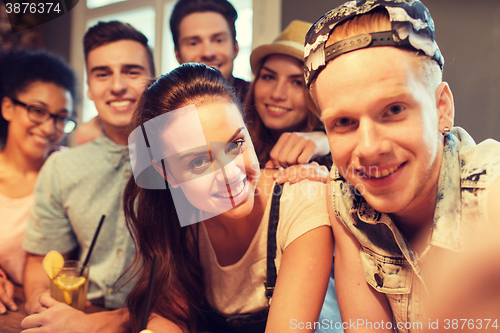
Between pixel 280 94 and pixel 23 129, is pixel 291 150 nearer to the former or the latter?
pixel 280 94

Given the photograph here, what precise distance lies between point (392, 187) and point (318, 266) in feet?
0.98

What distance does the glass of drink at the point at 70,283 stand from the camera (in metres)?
1.07

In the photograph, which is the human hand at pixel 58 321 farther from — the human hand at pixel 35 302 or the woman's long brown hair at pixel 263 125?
the woman's long brown hair at pixel 263 125

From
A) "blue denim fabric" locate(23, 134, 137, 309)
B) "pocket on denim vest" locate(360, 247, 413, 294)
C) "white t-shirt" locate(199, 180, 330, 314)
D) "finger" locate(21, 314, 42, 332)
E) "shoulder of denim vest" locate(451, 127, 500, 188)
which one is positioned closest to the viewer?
"shoulder of denim vest" locate(451, 127, 500, 188)

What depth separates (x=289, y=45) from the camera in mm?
1235

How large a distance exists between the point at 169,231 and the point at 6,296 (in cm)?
72

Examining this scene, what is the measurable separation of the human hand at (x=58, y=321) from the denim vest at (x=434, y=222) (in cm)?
84

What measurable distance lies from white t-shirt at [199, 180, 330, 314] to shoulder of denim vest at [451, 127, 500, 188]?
1.13ft

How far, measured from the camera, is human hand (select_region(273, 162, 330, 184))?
100 centimetres

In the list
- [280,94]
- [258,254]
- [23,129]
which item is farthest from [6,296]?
[280,94]

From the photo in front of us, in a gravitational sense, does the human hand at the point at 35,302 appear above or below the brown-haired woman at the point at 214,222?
below

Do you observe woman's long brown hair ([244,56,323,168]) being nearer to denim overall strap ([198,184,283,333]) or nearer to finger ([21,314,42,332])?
denim overall strap ([198,184,283,333])

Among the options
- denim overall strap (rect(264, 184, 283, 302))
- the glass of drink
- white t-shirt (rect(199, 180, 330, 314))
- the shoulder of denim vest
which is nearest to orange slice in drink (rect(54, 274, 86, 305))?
the glass of drink

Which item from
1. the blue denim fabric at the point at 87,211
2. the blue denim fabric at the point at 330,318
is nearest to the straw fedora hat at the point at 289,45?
the blue denim fabric at the point at 87,211
